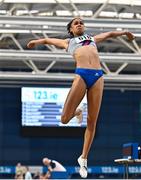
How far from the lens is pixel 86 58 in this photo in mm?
7129

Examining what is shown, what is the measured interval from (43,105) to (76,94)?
22744 mm

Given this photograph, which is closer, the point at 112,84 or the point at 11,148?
the point at 112,84

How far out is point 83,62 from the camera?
7145 mm

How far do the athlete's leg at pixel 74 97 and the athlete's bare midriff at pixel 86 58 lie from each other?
0.17m

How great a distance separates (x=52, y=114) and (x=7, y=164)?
5.89 m

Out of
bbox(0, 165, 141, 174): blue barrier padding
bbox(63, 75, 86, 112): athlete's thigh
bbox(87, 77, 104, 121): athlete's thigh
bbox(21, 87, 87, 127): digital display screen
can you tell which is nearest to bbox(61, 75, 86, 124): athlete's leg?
bbox(63, 75, 86, 112): athlete's thigh

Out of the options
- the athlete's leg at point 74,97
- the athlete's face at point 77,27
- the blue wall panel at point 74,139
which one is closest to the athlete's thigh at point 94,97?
the athlete's leg at point 74,97

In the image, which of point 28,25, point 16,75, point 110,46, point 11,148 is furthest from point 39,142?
point 28,25

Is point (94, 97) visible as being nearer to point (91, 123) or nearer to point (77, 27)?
point (91, 123)

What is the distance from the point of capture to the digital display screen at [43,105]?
29.7 metres

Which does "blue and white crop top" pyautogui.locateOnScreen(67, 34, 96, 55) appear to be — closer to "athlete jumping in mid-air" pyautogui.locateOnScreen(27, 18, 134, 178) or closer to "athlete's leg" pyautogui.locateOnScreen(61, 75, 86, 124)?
"athlete jumping in mid-air" pyautogui.locateOnScreen(27, 18, 134, 178)

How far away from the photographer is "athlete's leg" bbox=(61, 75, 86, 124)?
700 centimetres

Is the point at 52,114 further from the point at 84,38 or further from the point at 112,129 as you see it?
the point at 84,38

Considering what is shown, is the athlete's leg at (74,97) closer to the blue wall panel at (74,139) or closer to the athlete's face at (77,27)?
the athlete's face at (77,27)
